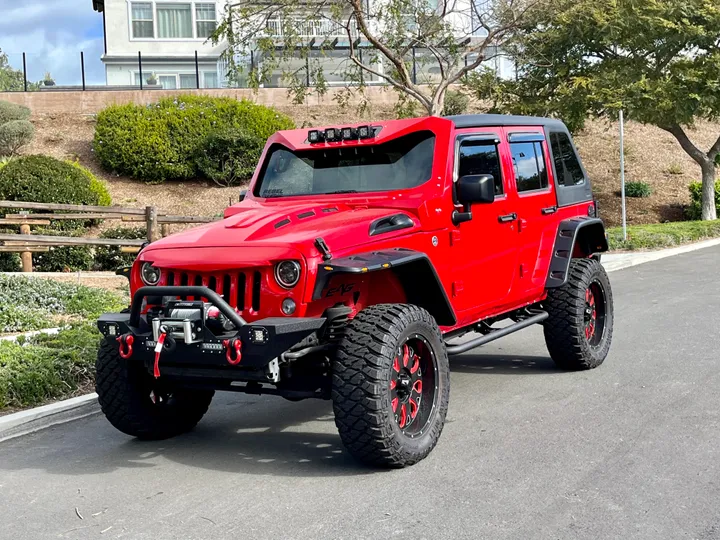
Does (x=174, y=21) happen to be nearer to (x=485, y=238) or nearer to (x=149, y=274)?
(x=485, y=238)

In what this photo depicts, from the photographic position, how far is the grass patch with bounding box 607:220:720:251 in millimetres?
20125

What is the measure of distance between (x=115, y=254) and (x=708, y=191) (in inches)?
669

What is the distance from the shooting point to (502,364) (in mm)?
8609

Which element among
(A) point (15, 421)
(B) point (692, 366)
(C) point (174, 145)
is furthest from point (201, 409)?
(C) point (174, 145)

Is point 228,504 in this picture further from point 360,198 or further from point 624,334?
point 624,334

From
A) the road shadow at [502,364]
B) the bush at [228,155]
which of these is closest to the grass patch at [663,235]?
the bush at [228,155]

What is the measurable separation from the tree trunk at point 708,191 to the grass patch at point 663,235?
2088 mm

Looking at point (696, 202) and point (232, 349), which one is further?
point (696, 202)

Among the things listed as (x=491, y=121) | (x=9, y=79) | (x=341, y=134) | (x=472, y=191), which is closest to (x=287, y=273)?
(x=472, y=191)

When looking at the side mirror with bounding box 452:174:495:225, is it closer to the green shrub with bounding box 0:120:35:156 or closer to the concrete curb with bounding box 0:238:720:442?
→ the concrete curb with bounding box 0:238:720:442

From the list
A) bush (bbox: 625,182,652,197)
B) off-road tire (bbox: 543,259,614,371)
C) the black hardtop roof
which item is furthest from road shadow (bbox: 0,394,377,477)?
bush (bbox: 625,182,652,197)

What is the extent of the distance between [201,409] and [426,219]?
216cm

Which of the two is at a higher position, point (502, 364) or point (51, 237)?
point (51, 237)

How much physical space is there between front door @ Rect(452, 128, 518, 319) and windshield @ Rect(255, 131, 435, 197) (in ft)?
1.02
